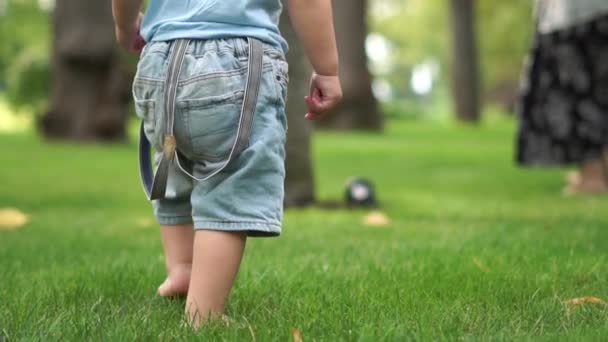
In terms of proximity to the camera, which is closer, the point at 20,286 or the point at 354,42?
the point at 20,286

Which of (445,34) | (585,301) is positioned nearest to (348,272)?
(585,301)

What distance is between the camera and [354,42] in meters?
18.1

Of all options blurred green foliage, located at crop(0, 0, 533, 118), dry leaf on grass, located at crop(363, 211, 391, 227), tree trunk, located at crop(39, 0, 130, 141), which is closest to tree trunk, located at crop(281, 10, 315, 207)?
dry leaf on grass, located at crop(363, 211, 391, 227)

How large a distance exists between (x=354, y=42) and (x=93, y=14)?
21.7 feet

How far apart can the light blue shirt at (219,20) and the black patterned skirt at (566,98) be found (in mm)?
4505

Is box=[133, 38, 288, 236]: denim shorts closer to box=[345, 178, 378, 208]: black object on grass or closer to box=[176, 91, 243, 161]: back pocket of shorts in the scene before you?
box=[176, 91, 243, 161]: back pocket of shorts

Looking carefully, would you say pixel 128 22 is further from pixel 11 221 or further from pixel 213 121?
pixel 11 221

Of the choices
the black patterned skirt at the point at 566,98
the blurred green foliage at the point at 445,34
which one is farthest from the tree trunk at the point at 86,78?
the blurred green foliage at the point at 445,34

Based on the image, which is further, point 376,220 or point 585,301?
point 376,220

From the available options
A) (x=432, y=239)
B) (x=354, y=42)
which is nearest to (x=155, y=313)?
(x=432, y=239)

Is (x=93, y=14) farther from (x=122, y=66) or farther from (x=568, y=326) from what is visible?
A: (x=568, y=326)

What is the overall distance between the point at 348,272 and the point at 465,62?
73.3ft

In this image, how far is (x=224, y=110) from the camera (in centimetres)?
240

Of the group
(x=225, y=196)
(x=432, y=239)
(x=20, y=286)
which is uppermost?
(x=225, y=196)
